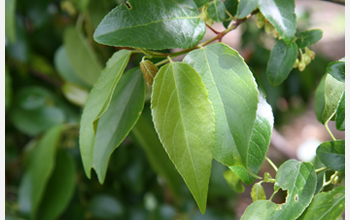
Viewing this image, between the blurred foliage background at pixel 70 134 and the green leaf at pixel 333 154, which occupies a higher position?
the green leaf at pixel 333 154

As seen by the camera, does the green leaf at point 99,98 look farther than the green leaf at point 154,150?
No

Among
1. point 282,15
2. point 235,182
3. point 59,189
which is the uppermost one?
point 282,15

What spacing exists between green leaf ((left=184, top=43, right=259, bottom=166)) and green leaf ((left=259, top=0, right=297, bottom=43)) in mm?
52

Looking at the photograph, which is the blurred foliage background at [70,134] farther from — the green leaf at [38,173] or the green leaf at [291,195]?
the green leaf at [291,195]

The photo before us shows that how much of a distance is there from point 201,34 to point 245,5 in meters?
0.05

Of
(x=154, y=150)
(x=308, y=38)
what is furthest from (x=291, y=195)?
(x=154, y=150)

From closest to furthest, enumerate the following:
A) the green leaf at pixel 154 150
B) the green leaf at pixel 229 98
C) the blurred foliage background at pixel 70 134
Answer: the green leaf at pixel 229 98 < the green leaf at pixel 154 150 < the blurred foliage background at pixel 70 134

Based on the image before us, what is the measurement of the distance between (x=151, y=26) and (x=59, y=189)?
552 mm

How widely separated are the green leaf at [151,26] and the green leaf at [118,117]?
60mm

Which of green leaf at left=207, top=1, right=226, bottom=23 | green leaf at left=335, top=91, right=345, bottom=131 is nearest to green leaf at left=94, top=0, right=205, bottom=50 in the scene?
green leaf at left=207, top=1, right=226, bottom=23

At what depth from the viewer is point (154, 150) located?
706 millimetres

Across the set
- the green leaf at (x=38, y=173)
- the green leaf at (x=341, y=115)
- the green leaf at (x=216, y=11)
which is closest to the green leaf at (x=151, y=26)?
the green leaf at (x=216, y=11)

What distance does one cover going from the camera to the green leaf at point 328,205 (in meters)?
0.30

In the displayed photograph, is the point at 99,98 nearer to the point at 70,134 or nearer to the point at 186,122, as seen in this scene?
the point at 186,122
